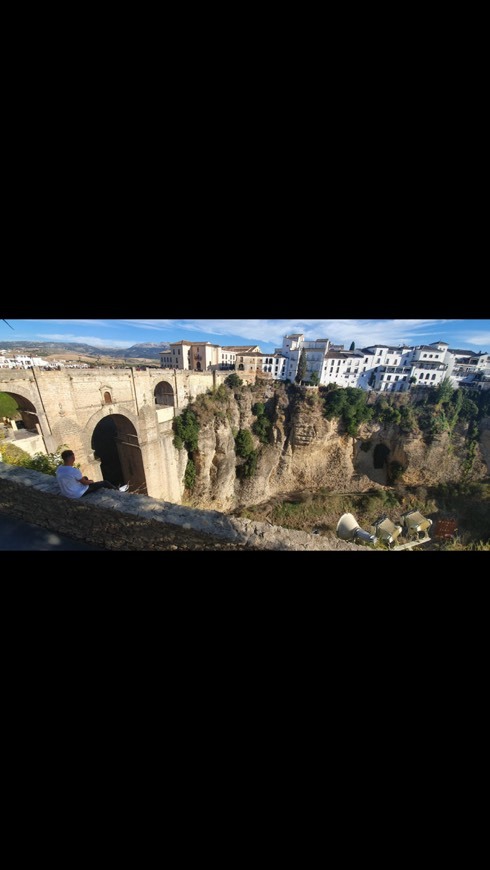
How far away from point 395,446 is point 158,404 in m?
14.9

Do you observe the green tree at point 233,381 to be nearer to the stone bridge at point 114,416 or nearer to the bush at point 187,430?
the stone bridge at point 114,416

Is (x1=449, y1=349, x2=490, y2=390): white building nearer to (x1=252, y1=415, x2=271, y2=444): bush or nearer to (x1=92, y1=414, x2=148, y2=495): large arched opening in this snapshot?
(x1=252, y1=415, x2=271, y2=444): bush

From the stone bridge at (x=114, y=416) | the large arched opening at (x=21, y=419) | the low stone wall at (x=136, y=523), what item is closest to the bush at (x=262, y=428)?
the stone bridge at (x=114, y=416)

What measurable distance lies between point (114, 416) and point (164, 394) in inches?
115

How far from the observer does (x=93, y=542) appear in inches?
120

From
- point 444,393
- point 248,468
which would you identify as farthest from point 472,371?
point 248,468

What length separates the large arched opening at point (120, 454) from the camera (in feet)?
36.2

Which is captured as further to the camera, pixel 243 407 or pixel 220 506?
pixel 243 407

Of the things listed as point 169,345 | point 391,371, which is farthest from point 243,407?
point 391,371
